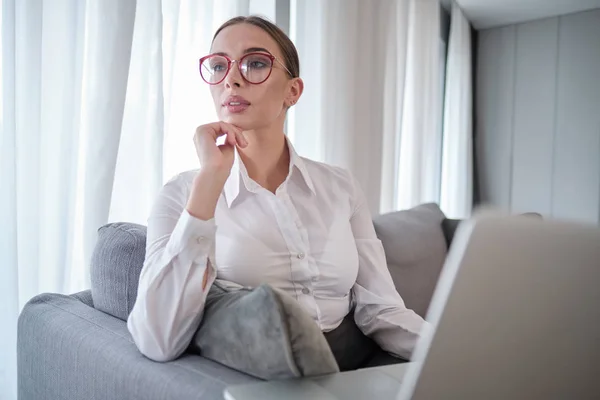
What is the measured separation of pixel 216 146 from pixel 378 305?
53 cm

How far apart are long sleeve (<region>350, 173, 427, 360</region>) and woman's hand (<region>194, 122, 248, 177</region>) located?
420mm

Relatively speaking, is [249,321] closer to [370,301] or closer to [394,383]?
[394,383]

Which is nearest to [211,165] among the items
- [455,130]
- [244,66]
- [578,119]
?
[244,66]

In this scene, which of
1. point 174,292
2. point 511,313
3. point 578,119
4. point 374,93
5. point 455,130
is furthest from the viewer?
point 578,119

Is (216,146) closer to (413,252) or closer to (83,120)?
(83,120)

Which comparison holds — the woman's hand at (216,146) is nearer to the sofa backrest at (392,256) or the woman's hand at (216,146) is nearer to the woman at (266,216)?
the woman at (266,216)

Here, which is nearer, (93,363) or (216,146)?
(93,363)

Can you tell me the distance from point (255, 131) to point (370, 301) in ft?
1.57

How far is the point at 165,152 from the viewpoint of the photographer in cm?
194

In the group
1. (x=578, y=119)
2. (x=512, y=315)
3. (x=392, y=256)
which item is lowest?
(x=392, y=256)

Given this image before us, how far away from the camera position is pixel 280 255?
1.29 metres

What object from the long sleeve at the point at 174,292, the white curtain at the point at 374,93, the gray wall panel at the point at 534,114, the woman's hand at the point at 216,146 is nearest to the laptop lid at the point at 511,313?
the long sleeve at the point at 174,292

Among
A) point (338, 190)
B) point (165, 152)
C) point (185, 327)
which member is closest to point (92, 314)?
point (185, 327)

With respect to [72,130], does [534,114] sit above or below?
above
